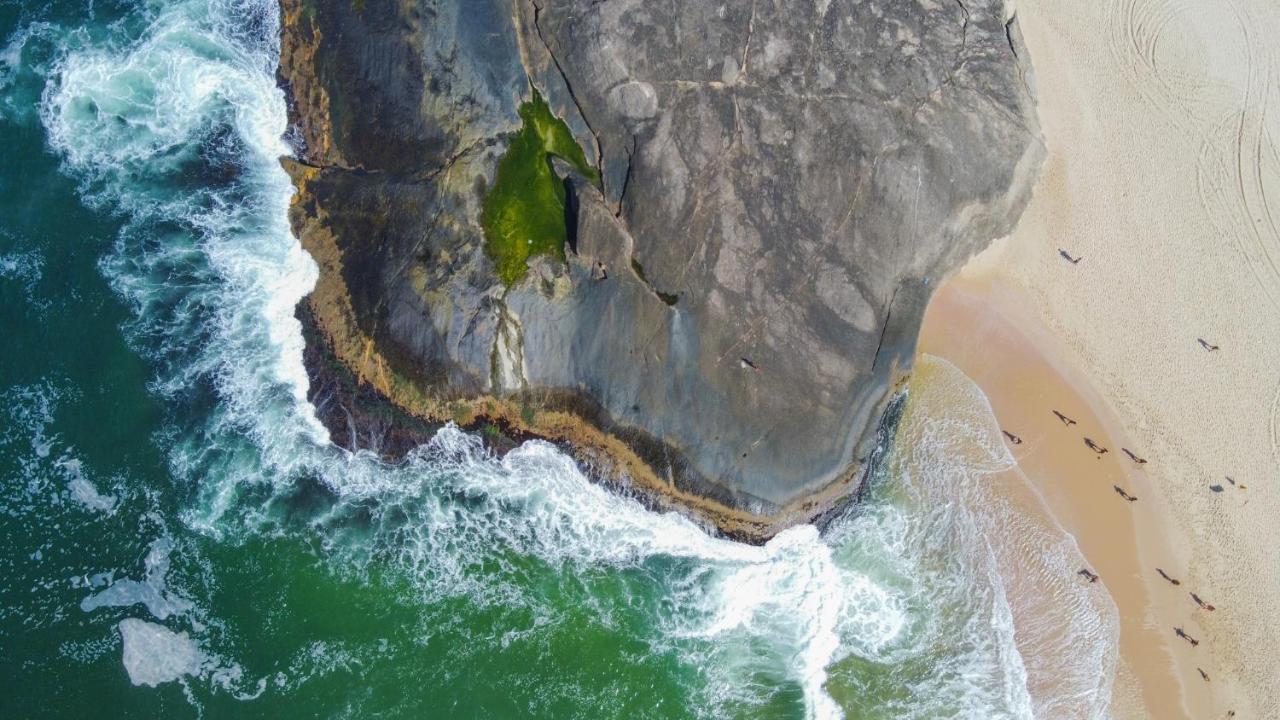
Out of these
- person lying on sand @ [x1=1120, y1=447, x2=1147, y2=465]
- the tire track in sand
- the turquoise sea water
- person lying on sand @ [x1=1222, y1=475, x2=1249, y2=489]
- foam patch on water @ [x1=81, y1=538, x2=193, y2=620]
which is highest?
the tire track in sand

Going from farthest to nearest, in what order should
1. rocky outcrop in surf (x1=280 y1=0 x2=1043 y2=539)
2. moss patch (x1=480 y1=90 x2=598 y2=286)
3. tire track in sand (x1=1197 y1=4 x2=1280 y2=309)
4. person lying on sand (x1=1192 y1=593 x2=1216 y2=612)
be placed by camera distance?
tire track in sand (x1=1197 y1=4 x2=1280 y2=309), person lying on sand (x1=1192 y1=593 x2=1216 y2=612), moss patch (x1=480 y1=90 x2=598 y2=286), rocky outcrop in surf (x1=280 y1=0 x2=1043 y2=539)

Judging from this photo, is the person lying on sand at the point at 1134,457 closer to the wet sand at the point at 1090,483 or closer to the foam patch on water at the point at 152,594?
the wet sand at the point at 1090,483

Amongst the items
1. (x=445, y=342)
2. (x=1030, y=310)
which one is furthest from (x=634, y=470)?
(x=1030, y=310)

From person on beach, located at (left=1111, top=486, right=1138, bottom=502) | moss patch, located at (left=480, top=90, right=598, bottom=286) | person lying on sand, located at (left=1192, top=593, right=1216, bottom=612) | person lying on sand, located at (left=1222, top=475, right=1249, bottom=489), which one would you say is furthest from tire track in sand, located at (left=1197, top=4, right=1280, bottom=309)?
moss patch, located at (left=480, top=90, right=598, bottom=286)

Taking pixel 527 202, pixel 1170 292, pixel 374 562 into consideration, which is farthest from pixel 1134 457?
pixel 374 562

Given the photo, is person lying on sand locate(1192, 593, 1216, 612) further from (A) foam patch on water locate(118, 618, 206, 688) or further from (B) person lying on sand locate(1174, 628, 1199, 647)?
(A) foam patch on water locate(118, 618, 206, 688)

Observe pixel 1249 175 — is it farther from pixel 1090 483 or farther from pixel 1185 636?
pixel 1185 636

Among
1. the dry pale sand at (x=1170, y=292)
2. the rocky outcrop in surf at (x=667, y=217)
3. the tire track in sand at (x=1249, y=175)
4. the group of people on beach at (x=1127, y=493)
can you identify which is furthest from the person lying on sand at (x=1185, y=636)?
the rocky outcrop in surf at (x=667, y=217)
